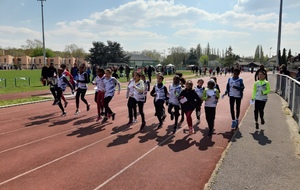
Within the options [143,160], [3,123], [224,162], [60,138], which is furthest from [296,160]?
[3,123]

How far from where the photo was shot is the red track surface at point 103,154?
Answer: 4879mm

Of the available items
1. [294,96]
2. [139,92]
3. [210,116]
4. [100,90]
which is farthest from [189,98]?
[294,96]

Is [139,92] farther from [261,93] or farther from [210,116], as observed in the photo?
[261,93]

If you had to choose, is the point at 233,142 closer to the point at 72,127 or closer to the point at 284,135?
the point at 284,135

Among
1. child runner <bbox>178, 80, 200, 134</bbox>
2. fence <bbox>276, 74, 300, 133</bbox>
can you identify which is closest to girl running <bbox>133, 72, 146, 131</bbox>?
child runner <bbox>178, 80, 200, 134</bbox>

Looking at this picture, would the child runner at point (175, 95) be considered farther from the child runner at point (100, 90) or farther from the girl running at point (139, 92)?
the child runner at point (100, 90)

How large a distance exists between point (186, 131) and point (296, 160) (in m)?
3.27

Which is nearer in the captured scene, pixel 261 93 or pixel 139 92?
pixel 261 93

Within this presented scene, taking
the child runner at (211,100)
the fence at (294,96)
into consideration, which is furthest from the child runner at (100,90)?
the fence at (294,96)

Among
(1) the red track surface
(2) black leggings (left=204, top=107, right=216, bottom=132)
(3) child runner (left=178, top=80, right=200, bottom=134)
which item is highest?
(3) child runner (left=178, top=80, right=200, bottom=134)

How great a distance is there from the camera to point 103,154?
628 centimetres

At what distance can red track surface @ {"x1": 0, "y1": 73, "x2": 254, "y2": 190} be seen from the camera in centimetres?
488

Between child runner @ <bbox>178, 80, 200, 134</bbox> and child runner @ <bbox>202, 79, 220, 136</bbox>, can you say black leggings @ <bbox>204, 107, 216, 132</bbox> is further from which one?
child runner @ <bbox>178, 80, 200, 134</bbox>

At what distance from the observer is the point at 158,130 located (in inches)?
336
